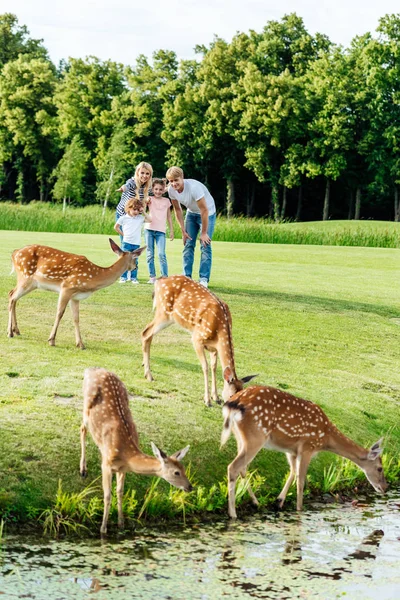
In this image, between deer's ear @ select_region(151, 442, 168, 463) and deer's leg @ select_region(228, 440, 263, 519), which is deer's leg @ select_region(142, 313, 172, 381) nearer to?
deer's leg @ select_region(228, 440, 263, 519)

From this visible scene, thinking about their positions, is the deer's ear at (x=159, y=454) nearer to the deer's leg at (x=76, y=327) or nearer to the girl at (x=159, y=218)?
the deer's leg at (x=76, y=327)

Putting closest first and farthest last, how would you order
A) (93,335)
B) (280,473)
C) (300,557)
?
(300,557), (280,473), (93,335)

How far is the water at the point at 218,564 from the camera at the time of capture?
548 centimetres

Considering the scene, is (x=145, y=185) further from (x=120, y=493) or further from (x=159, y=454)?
(x=159, y=454)

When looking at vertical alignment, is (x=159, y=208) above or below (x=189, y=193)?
A: below

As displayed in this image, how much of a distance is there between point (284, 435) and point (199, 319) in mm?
1847

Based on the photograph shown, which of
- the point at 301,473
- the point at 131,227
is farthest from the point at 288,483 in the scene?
the point at 131,227

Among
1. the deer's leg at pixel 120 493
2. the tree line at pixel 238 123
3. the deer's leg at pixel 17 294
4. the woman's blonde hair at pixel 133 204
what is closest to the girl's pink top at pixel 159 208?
the woman's blonde hair at pixel 133 204

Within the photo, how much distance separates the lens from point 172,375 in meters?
9.54

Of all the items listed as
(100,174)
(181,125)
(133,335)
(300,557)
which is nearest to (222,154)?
(181,125)

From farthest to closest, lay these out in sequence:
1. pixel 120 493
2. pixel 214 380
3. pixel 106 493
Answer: pixel 214 380, pixel 120 493, pixel 106 493

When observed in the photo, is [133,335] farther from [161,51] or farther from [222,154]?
[161,51]

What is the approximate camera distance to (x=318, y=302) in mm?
15445

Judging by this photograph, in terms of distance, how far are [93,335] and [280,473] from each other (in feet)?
12.8
